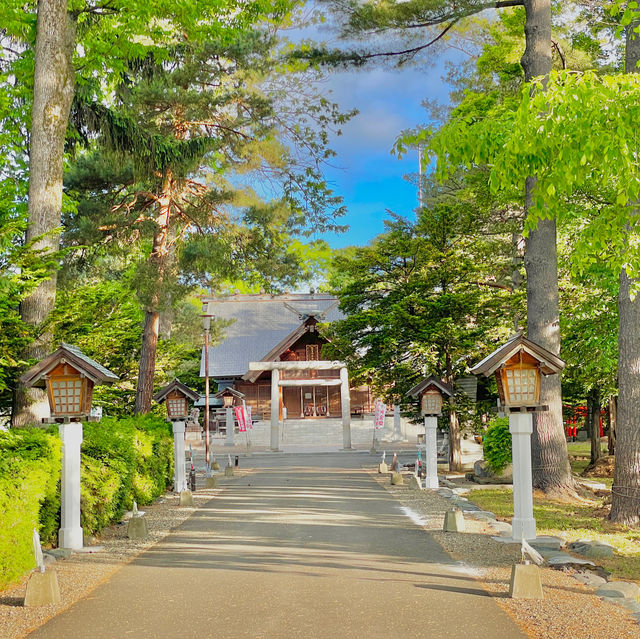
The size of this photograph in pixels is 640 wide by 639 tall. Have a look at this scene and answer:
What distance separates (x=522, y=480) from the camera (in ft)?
32.5

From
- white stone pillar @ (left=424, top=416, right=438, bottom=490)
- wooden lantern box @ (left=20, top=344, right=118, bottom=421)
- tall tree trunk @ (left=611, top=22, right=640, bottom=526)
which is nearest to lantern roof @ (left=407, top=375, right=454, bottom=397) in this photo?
white stone pillar @ (left=424, top=416, right=438, bottom=490)

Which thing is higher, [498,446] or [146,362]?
[146,362]

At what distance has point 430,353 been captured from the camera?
2070 centimetres

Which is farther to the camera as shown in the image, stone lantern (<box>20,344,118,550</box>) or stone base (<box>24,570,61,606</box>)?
stone lantern (<box>20,344,118,550</box>)

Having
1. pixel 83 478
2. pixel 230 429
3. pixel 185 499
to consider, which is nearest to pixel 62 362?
pixel 83 478

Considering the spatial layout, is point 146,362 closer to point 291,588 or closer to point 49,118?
point 49,118

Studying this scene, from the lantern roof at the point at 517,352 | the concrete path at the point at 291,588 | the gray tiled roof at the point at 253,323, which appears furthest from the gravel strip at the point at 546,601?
the gray tiled roof at the point at 253,323

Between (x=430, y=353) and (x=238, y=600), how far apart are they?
14481 mm

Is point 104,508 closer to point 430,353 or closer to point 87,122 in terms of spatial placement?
point 87,122

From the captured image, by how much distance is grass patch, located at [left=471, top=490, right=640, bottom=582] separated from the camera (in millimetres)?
8656

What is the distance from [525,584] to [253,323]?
46.9 meters

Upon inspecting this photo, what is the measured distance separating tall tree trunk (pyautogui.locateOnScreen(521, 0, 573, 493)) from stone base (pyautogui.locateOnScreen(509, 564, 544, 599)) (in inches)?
307

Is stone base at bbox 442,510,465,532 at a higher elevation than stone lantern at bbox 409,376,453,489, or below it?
below

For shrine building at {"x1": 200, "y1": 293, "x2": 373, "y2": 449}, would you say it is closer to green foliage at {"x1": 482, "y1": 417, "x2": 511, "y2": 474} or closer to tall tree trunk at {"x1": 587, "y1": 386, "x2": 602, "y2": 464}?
tall tree trunk at {"x1": 587, "y1": 386, "x2": 602, "y2": 464}
